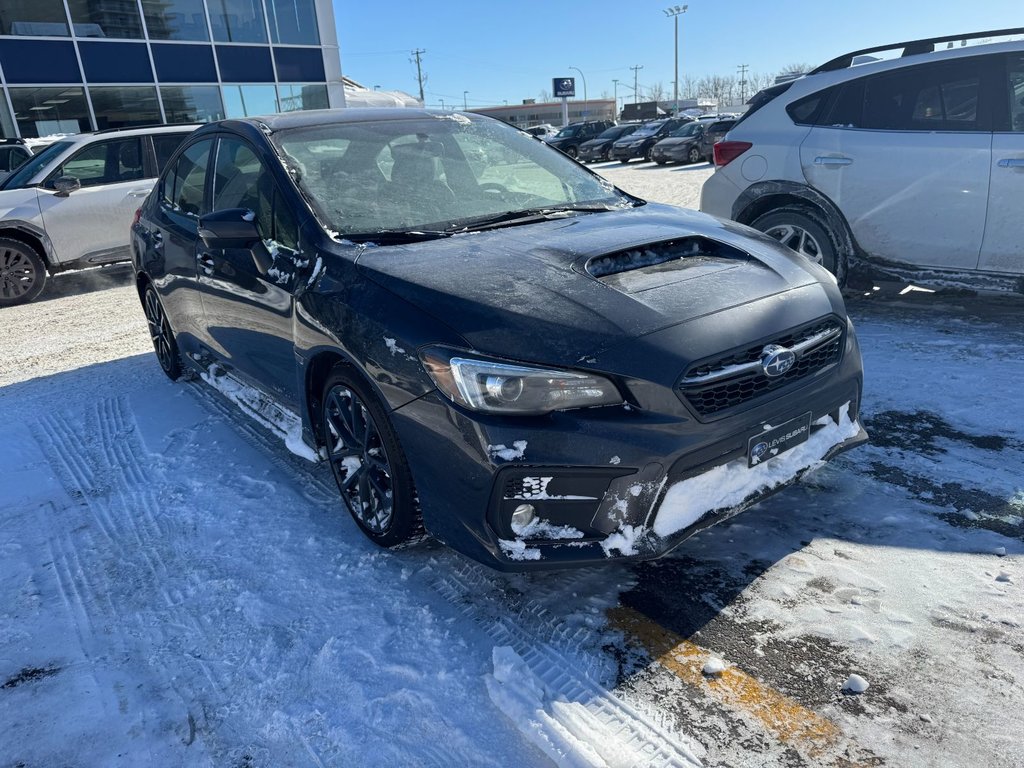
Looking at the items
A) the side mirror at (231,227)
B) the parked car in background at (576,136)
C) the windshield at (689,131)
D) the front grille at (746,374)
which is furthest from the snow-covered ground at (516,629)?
the parked car in background at (576,136)

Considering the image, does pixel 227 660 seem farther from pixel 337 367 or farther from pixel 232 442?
pixel 232 442

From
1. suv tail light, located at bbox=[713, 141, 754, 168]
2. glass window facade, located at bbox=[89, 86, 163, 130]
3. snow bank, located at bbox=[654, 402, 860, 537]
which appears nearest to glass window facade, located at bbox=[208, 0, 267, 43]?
glass window facade, located at bbox=[89, 86, 163, 130]

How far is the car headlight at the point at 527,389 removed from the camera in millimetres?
2211

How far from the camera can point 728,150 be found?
19.0 feet

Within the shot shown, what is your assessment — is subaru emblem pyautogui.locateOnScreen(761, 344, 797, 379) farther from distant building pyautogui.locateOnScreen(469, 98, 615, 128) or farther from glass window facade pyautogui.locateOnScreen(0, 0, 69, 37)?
distant building pyautogui.locateOnScreen(469, 98, 615, 128)

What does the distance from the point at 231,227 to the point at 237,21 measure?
803 inches

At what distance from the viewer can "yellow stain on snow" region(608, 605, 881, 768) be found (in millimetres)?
1921

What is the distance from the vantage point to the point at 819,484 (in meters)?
3.16

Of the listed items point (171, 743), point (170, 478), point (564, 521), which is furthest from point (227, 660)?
point (170, 478)

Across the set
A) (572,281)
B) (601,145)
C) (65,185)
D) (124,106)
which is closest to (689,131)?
(601,145)

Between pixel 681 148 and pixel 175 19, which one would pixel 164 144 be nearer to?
pixel 175 19

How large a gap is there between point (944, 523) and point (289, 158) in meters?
3.14

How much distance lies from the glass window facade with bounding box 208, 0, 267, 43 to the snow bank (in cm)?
2175

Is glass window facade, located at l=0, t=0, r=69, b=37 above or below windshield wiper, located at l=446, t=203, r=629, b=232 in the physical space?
above
